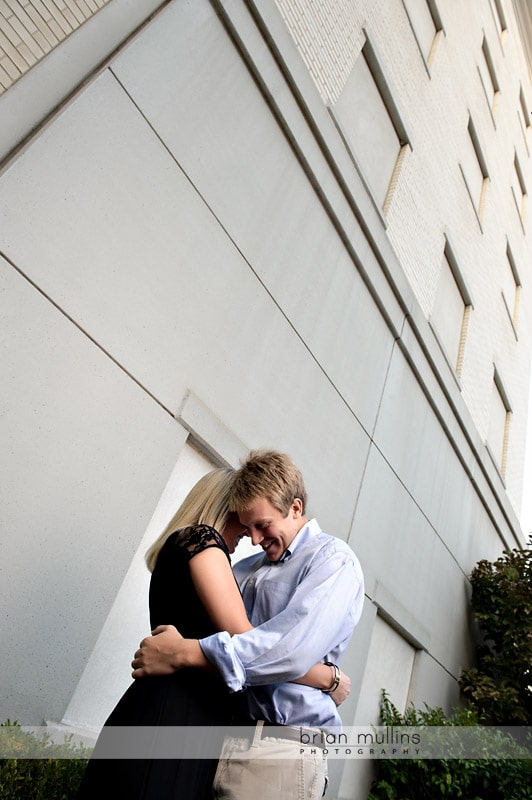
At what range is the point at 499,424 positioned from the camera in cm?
1327

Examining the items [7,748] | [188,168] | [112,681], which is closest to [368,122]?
[188,168]

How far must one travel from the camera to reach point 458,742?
6.29 metres

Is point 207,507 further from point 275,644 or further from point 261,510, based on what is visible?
point 275,644

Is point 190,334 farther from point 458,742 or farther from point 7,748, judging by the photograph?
point 458,742

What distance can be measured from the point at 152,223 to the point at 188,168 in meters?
0.65

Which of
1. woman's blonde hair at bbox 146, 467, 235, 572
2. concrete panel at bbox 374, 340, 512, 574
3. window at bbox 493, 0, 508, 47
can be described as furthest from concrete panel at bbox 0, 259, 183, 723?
window at bbox 493, 0, 508, 47

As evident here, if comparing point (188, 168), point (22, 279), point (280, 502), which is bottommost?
point (280, 502)

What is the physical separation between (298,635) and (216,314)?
3.17 m

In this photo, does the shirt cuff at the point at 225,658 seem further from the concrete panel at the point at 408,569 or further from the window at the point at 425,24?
the window at the point at 425,24

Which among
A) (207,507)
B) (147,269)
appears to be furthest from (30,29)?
(207,507)

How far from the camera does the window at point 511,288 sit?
14.0 m

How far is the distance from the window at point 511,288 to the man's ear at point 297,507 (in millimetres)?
12552

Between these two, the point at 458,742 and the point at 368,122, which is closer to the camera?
the point at 458,742

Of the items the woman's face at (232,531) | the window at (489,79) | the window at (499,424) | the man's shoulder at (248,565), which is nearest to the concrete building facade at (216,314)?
the man's shoulder at (248,565)
